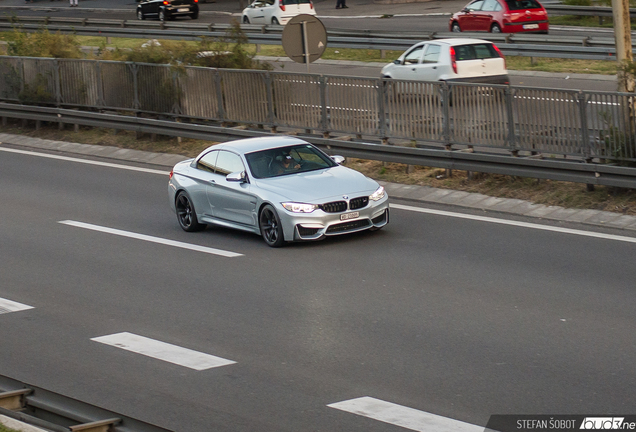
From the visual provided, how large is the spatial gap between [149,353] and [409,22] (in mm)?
37237

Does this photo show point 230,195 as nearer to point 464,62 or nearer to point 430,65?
point 464,62

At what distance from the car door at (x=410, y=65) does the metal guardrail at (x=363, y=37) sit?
465cm

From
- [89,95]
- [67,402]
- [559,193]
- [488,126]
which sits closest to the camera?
[67,402]

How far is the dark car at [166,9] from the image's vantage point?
51.9 meters

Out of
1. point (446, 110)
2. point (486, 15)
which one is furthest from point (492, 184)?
point (486, 15)

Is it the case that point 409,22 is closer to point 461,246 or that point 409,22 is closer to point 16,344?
point 461,246

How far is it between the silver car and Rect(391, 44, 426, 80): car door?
10.4 meters

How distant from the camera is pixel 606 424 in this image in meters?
6.51

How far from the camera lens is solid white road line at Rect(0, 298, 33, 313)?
34.2 feet

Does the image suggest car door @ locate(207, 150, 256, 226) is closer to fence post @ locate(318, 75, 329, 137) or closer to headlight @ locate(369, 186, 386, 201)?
headlight @ locate(369, 186, 386, 201)

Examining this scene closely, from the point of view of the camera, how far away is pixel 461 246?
484 inches

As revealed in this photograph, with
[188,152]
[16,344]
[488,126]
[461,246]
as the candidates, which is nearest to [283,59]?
[188,152]

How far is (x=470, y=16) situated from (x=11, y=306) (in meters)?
27.1

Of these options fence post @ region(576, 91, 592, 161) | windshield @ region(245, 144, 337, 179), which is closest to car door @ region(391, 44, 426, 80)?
fence post @ region(576, 91, 592, 161)
